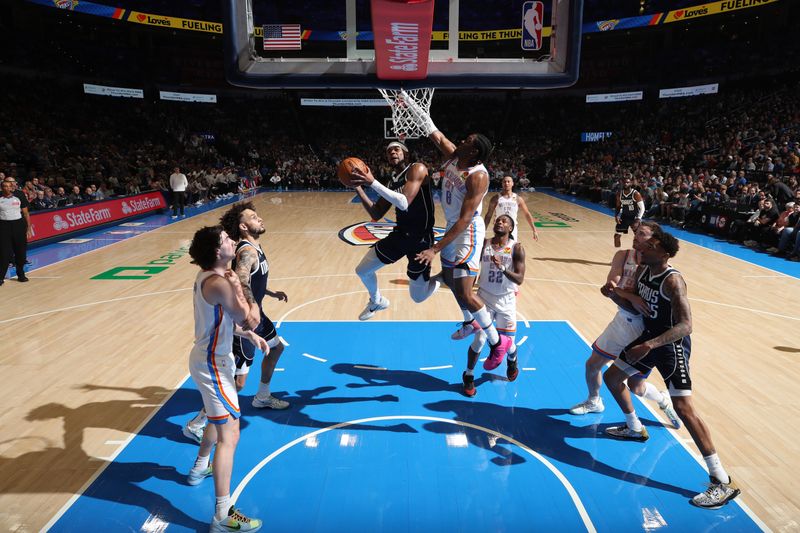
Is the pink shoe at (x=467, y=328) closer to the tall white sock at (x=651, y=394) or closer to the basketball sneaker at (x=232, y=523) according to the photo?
the tall white sock at (x=651, y=394)

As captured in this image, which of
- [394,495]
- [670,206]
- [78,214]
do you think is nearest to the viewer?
[394,495]

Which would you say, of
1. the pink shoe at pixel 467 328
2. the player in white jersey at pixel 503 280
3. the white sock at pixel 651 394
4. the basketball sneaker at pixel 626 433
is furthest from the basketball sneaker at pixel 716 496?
the pink shoe at pixel 467 328

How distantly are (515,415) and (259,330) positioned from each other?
244cm

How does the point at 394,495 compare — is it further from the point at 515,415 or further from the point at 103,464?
the point at 103,464

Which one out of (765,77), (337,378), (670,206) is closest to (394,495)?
(337,378)

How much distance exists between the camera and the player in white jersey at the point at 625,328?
432 centimetres

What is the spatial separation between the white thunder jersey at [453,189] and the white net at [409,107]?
2.18 metres

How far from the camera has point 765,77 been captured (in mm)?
28750

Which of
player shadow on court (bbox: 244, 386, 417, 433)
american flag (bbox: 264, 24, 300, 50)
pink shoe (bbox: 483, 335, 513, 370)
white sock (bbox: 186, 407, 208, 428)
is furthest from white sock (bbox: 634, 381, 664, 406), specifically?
american flag (bbox: 264, 24, 300, 50)

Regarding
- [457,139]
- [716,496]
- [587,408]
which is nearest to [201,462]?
[587,408]

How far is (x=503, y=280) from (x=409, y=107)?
11.2 ft

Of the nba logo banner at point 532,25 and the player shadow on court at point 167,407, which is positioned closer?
the player shadow on court at point 167,407

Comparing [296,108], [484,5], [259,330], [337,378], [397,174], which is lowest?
[337,378]

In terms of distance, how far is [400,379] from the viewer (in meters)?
5.74
